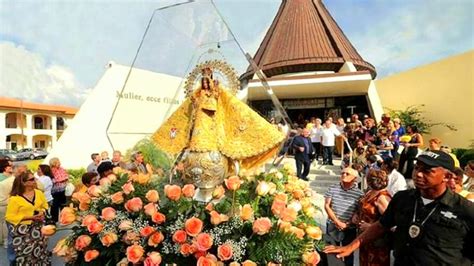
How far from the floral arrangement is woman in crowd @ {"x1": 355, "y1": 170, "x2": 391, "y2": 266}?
1.02 metres

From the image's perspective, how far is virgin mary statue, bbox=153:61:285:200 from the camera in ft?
9.74

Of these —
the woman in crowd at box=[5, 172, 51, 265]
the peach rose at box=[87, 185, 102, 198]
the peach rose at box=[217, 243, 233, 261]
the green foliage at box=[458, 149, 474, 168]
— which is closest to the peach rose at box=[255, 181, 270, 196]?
the peach rose at box=[217, 243, 233, 261]

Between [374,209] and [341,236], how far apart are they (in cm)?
70

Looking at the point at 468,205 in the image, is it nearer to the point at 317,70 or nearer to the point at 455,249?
the point at 455,249

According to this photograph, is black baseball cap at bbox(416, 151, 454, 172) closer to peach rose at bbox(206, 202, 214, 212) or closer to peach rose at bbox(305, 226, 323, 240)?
peach rose at bbox(305, 226, 323, 240)

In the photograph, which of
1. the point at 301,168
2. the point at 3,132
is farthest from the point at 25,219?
the point at 3,132

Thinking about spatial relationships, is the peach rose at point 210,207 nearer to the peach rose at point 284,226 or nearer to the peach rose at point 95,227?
the peach rose at point 284,226

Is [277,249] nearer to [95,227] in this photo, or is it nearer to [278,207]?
[278,207]

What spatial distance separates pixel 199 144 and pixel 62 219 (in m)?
1.21

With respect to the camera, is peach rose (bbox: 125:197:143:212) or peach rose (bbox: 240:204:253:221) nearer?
peach rose (bbox: 240:204:253:221)

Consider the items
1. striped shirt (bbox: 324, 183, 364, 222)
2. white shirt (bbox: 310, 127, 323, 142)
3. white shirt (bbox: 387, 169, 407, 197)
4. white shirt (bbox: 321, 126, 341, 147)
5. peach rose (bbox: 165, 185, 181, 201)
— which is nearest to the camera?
peach rose (bbox: 165, 185, 181, 201)

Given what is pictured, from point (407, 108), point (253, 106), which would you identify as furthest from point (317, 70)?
point (253, 106)

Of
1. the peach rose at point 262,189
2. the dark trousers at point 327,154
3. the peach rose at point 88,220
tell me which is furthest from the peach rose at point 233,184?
the dark trousers at point 327,154

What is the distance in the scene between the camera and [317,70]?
56.2ft
